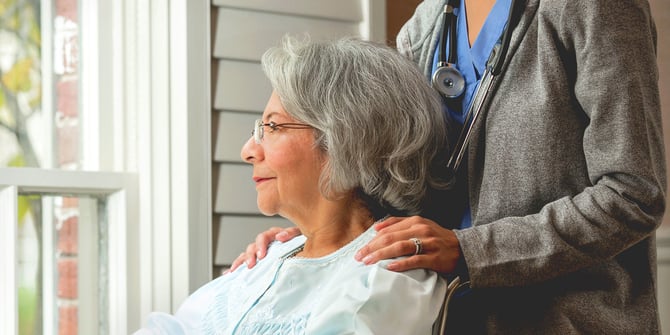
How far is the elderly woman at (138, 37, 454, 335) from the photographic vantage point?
1.77 meters

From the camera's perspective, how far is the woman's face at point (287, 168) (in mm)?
1802

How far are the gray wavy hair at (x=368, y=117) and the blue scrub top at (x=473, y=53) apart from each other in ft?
0.21

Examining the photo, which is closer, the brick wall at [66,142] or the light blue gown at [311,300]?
the light blue gown at [311,300]

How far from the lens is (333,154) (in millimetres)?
1782

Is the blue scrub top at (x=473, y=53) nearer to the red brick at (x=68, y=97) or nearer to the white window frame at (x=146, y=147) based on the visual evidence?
the white window frame at (x=146, y=147)

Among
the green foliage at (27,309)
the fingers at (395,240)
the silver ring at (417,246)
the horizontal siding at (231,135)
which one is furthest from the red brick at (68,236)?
the silver ring at (417,246)

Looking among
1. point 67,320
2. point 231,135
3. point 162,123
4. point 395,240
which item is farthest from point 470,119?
point 67,320

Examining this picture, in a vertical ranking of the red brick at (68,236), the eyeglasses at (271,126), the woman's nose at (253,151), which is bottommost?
the red brick at (68,236)

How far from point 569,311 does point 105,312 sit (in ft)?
4.05

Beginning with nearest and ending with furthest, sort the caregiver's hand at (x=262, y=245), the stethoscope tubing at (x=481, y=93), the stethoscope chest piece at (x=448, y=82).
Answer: the stethoscope tubing at (x=481, y=93) < the stethoscope chest piece at (x=448, y=82) < the caregiver's hand at (x=262, y=245)

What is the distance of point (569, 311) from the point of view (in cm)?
166

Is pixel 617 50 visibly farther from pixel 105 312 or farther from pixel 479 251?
pixel 105 312

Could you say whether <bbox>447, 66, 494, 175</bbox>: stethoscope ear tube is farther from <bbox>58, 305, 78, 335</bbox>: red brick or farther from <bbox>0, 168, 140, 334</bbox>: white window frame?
<bbox>58, 305, 78, 335</bbox>: red brick

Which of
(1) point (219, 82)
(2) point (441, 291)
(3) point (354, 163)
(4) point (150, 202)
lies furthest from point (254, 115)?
(2) point (441, 291)
